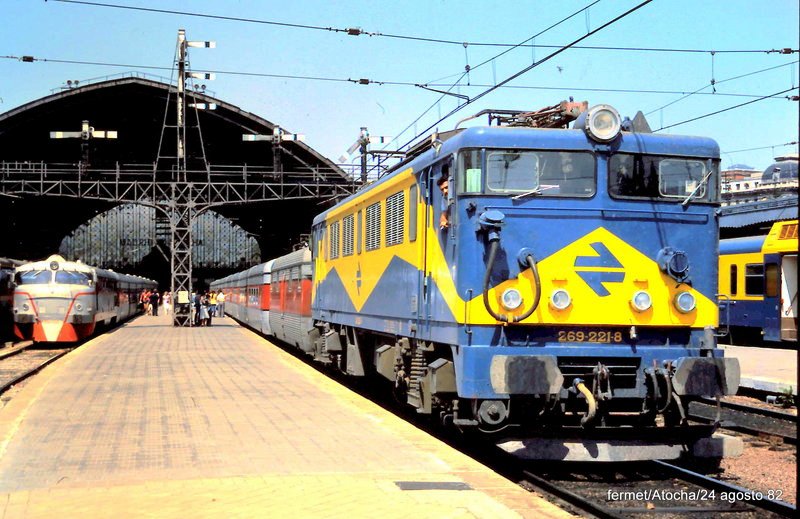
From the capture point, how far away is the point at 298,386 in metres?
16.4

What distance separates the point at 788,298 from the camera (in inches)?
1029

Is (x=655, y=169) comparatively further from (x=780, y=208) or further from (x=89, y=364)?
(x=780, y=208)

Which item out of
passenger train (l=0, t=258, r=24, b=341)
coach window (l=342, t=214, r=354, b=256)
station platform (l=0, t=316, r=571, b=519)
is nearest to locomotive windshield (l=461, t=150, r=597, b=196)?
station platform (l=0, t=316, r=571, b=519)

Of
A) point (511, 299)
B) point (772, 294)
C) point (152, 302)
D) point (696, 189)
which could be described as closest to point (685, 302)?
point (696, 189)

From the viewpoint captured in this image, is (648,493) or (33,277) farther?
(33,277)

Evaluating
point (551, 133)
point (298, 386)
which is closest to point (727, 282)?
point (298, 386)

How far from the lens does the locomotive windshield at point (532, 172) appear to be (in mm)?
9547

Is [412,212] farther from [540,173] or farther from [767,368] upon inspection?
[767,368]

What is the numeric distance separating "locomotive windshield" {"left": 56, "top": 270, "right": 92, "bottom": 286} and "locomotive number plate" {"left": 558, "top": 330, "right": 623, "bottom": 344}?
24803 millimetres

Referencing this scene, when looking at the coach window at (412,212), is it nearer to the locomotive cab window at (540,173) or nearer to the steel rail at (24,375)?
the locomotive cab window at (540,173)

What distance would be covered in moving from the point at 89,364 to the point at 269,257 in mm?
43458

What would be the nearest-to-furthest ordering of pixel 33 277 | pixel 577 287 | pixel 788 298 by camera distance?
pixel 577 287
pixel 788 298
pixel 33 277

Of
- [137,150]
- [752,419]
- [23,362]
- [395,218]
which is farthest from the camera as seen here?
[137,150]

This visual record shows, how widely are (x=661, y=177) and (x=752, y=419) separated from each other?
232 inches
